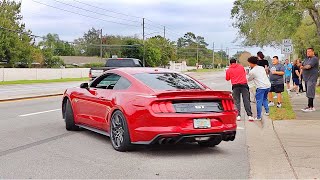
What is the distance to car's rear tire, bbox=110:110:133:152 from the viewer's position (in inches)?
312

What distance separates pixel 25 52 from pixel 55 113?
179 ft

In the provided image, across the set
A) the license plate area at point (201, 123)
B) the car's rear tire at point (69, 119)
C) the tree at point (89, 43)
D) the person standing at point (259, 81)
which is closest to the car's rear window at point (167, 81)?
the license plate area at point (201, 123)

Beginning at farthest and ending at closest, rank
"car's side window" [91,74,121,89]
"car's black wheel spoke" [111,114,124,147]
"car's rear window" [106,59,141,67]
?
"car's rear window" [106,59,141,67], "car's side window" [91,74,121,89], "car's black wheel spoke" [111,114,124,147]

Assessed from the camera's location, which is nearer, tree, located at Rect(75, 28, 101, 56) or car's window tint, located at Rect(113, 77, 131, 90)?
car's window tint, located at Rect(113, 77, 131, 90)

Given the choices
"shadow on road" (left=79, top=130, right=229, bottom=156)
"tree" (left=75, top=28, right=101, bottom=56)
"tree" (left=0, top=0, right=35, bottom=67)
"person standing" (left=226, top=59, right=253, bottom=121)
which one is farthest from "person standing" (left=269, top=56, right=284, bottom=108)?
"tree" (left=75, top=28, right=101, bottom=56)

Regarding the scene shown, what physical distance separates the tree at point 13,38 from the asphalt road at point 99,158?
5288cm

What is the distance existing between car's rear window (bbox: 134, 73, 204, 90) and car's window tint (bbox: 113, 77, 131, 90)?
0.21 m

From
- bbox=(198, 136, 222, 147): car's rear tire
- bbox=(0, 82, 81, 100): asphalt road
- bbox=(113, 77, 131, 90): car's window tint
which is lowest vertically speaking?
bbox=(0, 82, 81, 100): asphalt road

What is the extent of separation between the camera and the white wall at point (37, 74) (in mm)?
48125

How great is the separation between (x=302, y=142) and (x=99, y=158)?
154 inches

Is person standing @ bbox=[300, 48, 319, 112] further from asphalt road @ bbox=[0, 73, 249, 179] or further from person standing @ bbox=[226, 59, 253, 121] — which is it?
asphalt road @ bbox=[0, 73, 249, 179]

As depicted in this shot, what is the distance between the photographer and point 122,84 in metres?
8.77

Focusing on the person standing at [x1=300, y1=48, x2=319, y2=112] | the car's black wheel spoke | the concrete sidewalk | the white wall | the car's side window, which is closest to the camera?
the concrete sidewalk

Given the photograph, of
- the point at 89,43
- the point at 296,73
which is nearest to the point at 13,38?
the point at 296,73
